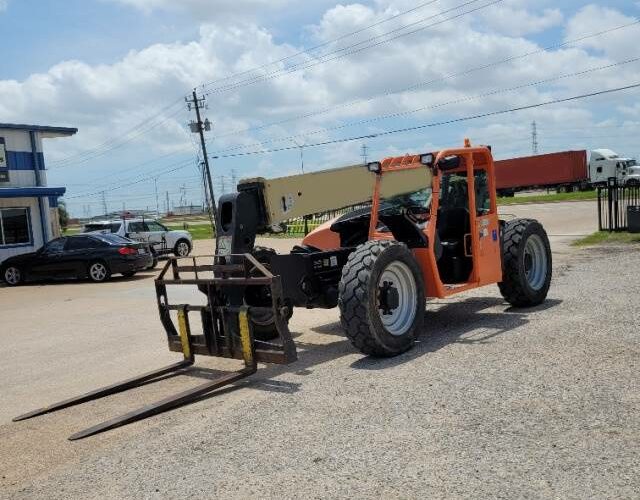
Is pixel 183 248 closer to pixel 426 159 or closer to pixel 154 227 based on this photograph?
pixel 154 227

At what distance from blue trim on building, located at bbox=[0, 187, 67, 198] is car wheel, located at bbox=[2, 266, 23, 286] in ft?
14.5

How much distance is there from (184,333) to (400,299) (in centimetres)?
238

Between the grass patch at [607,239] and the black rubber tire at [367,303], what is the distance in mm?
13934

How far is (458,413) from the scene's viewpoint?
5152 millimetres

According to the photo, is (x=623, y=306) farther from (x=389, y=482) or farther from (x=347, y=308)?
(x=389, y=482)

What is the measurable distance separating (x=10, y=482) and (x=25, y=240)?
22.6m

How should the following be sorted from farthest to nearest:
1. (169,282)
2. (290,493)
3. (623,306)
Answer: (623,306), (169,282), (290,493)

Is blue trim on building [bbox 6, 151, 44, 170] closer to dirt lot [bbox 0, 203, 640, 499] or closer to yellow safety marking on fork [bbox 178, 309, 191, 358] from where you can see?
dirt lot [bbox 0, 203, 640, 499]

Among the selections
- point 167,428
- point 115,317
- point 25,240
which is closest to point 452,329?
point 167,428

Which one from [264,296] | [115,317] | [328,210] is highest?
[328,210]

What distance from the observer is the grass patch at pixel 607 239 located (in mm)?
19266

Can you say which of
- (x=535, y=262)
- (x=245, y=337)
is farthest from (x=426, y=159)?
(x=245, y=337)

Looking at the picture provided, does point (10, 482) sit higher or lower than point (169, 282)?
lower

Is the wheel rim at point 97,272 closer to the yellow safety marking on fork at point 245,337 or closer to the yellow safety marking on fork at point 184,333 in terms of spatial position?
the yellow safety marking on fork at point 184,333
